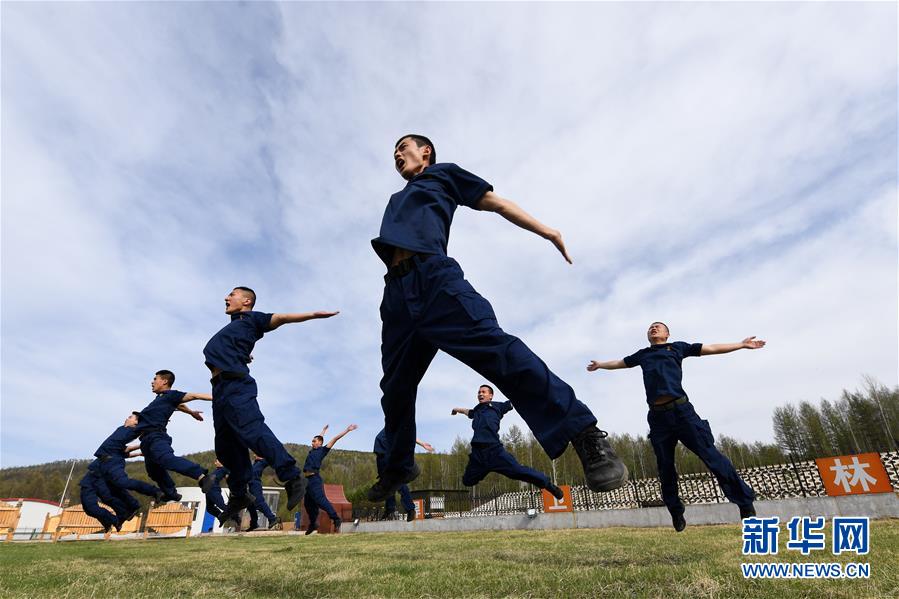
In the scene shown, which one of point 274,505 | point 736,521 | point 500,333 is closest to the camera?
point 500,333

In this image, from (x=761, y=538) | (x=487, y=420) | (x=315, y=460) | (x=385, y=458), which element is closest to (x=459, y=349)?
(x=385, y=458)

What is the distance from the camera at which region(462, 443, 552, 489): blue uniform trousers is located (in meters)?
7.49

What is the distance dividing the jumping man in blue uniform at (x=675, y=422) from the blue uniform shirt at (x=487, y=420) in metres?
2.83

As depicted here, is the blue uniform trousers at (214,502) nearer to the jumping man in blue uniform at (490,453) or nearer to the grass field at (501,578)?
the grass field at (501,578)

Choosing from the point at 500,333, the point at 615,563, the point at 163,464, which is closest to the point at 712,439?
the point at 615,563

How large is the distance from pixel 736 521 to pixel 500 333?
37.9 ft

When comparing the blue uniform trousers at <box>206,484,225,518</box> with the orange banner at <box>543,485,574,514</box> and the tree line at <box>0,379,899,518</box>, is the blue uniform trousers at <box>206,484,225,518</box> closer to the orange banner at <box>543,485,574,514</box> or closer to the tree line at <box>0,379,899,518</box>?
the orange banner at <box>543,485,574,514</box>

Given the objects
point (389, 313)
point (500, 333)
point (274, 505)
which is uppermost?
point (389, 313)

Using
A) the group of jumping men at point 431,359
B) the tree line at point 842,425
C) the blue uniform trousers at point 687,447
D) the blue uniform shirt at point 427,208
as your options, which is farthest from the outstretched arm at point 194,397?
the tree line at point 842,425

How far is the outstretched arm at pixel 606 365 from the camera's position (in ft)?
20.9

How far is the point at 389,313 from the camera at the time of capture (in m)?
2.84

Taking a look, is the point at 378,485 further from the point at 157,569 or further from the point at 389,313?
the point at 157,569

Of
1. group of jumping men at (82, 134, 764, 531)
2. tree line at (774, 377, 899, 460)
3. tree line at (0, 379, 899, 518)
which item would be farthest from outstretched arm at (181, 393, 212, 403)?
tree line at (774, 377, 899, 460)

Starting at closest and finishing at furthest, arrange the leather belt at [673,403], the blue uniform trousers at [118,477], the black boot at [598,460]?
the black boot at [598,460] < the leather belt at [673,403] < the blue uniform trousers at [118,477]
